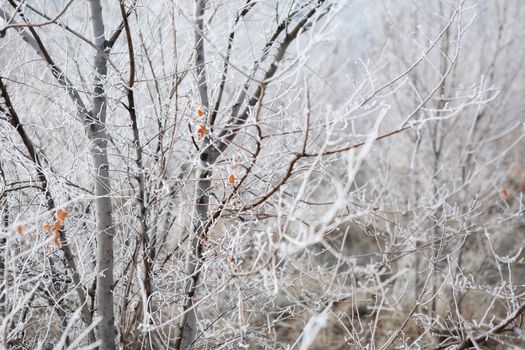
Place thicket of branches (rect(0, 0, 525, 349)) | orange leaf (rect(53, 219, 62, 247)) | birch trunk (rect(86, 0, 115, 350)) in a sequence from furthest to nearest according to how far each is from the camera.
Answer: birch trunk (rect(86, 0, 115, 350)) → orange leaf (rect(53, 219, 62, 247)) → thicket of branches (rect(0, 0, 525, 349))

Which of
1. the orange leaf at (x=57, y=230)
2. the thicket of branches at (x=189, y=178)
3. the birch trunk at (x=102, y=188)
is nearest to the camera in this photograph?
the thicket of branches at (x=189, y=178)

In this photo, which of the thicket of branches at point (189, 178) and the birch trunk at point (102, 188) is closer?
the thicket of branches at point (189, 178)

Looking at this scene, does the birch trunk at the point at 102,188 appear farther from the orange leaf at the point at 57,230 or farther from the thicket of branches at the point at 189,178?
the orange leaf at the point at 57,230

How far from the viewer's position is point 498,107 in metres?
6.61

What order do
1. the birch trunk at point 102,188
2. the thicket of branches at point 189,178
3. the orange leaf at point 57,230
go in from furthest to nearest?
the birch trunk at point 102,188, the orange leaf at point 57,230, the thicket of branches at point 189,178

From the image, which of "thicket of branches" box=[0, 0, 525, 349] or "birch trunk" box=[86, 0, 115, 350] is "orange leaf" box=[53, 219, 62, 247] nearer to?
"thicket of branches" box=[0, 0, 525, 349]

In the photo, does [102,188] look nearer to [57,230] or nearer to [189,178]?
[57,230]

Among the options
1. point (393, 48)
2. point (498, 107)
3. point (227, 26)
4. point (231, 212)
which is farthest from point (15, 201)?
point (498, 107)

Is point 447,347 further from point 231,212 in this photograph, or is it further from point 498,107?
point 498,107

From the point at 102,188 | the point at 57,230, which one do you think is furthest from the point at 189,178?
the point at 57,230

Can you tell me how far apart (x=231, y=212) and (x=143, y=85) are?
4.65 feet

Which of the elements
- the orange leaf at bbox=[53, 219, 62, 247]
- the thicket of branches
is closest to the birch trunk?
the thicket of branches

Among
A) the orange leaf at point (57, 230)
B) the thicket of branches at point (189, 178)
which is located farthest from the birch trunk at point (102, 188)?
the orange leaf at point (57, 230)

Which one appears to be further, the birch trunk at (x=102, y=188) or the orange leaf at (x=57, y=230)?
the birch trunk at (x=102, y=188)
